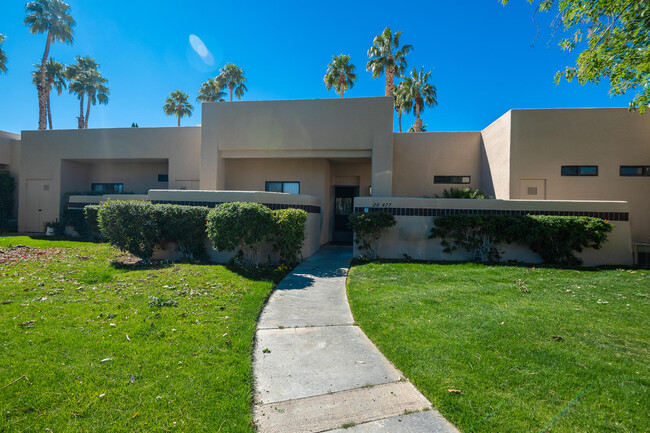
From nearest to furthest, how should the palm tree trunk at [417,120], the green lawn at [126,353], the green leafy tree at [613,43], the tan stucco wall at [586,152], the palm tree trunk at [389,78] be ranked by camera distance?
the green lawn at [126,353], the green leafy tree at [613,43], the tan stucco wall at [586,152], the palm tree trunk at [389,78], the palm tree trunk at [417,120]

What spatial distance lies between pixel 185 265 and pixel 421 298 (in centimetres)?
599

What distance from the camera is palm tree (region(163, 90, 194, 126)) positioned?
3462 cm

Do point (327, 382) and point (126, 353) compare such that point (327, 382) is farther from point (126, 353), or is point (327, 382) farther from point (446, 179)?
point (446, 179)

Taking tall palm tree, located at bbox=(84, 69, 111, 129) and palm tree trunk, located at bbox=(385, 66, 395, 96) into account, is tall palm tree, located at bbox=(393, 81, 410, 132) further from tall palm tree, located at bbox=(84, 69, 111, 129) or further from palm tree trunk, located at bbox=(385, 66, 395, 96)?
tall palm tree, located at bbox=(84, 69, 111, 129)

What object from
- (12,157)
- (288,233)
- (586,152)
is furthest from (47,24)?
(586,152)

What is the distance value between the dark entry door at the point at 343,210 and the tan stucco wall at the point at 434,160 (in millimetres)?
2182

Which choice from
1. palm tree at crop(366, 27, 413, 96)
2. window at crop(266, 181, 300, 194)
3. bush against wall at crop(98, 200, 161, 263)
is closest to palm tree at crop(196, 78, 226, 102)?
palm tree at crop(366, 27, 413, 96)

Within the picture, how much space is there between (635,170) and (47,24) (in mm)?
36811

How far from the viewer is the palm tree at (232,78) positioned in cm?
3070

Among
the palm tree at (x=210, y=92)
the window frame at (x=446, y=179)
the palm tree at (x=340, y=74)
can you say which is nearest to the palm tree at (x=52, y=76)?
the palm tree at (x=210, y=92)

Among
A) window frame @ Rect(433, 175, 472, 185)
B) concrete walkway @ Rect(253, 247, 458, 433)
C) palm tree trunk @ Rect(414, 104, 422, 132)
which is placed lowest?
concrete walkway @ Rect(253, 247, 458, 433)

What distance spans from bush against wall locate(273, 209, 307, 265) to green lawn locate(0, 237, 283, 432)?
6.22ft

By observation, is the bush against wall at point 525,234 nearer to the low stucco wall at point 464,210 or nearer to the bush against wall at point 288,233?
the low stucco wall at point 464,210

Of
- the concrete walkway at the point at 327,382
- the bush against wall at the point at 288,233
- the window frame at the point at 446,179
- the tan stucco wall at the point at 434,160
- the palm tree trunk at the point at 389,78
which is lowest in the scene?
the concrete walkway at the point at 327,382
